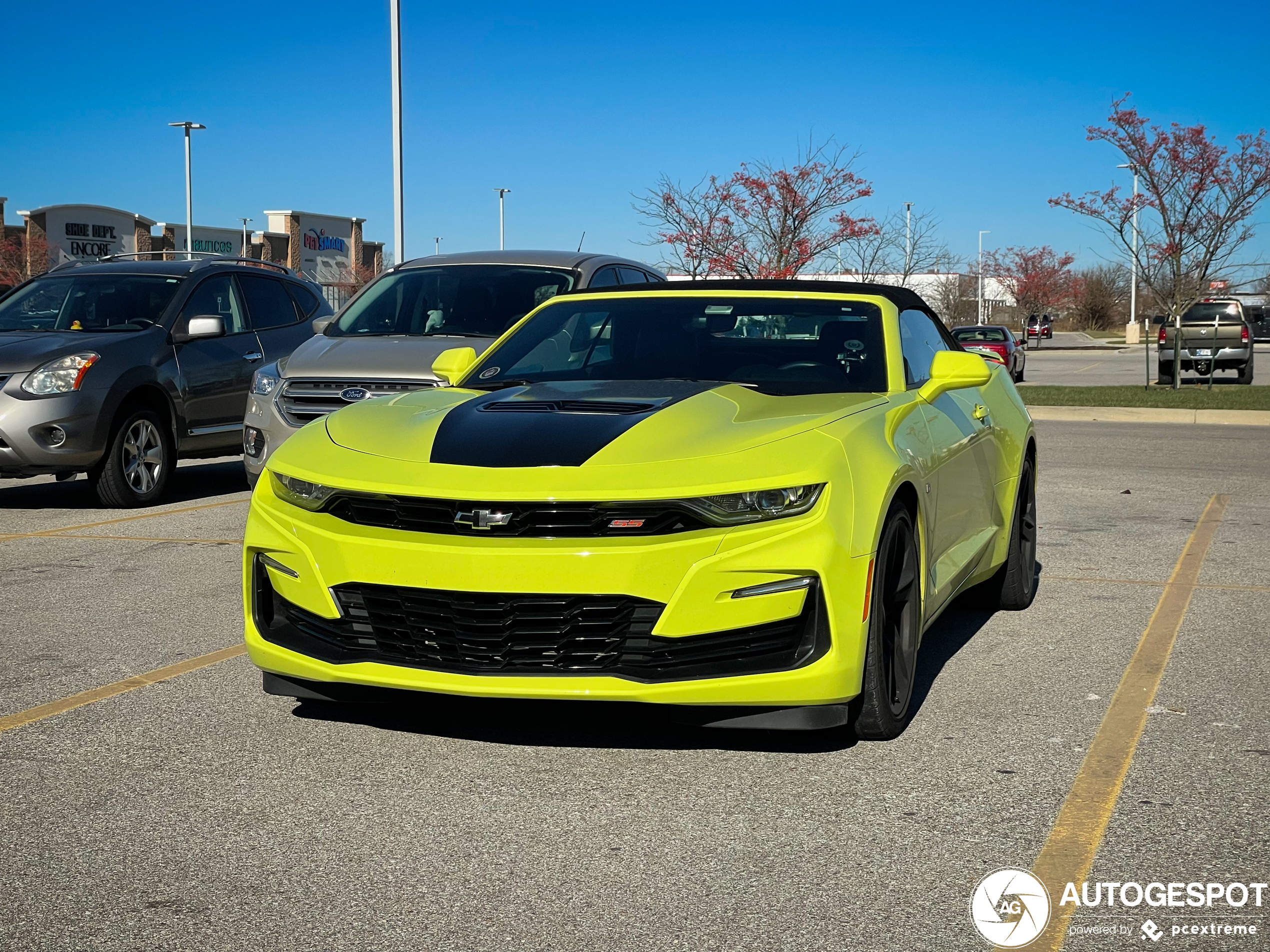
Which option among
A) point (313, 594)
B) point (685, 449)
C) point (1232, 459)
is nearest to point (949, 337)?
point (685, 449)

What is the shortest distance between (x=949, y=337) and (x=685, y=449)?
2.88 meters

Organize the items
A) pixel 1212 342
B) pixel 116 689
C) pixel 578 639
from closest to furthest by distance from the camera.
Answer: pixel 578 639 → pixel 116 689 → pixel 1212 342

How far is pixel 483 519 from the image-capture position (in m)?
4.14

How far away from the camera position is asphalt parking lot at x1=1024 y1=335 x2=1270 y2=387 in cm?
3238

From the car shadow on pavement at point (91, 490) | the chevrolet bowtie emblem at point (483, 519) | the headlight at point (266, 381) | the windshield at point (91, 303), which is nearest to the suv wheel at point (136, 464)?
the car shadow on pavement at point (91, 490)

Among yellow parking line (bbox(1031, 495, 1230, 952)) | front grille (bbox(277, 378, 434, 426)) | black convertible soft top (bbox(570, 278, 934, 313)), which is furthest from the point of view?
front grille (bbox(277, 378, 434, 426))

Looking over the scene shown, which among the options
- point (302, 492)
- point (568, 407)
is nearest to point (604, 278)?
point (568, 407)

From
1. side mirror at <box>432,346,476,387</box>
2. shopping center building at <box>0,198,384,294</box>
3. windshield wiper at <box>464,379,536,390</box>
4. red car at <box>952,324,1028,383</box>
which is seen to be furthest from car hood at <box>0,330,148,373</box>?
shopping center building at <box>0,198,384,294</box>

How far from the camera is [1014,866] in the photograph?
3.57m

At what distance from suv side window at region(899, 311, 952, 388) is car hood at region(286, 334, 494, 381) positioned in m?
3.39

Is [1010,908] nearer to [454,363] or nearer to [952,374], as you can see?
[952,374]

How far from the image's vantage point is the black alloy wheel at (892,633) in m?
4.37

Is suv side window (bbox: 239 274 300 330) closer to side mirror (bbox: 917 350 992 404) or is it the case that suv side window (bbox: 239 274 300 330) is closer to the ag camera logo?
side mirror (bbox: 917 350 992 404)

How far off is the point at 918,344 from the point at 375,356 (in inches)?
172
